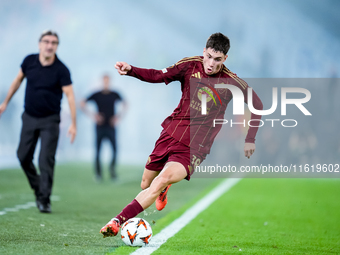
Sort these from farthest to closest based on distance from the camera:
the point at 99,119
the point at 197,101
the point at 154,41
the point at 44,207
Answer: the point at 154,41, the point at 99,119, the point at 44,207, the point at 197,101

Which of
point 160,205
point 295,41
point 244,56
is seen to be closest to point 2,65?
point 244,56

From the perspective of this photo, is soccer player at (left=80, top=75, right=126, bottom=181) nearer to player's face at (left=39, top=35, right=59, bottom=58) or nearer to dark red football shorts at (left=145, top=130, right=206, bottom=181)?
player's face at (left=39, top=35, right=59, bottom=58)

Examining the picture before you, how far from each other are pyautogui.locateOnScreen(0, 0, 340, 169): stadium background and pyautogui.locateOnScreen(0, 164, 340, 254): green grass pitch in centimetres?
962

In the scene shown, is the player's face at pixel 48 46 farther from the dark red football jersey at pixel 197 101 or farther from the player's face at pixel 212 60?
the player's face at pixel 212 60

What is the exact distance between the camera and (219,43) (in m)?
4.76

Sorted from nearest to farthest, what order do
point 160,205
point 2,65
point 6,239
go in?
point 6,239 < point 160,205 < point 2,65

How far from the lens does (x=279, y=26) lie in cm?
2461

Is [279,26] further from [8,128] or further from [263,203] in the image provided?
[263,203]

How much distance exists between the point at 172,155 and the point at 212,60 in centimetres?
98

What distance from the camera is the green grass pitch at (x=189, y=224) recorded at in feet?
14.8

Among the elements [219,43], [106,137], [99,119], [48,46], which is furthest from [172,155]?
[106,137]

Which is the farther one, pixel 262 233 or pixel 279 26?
pixel 279 26

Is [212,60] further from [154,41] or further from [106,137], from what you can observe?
[154,41]

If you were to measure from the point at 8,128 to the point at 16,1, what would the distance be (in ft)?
19.6
